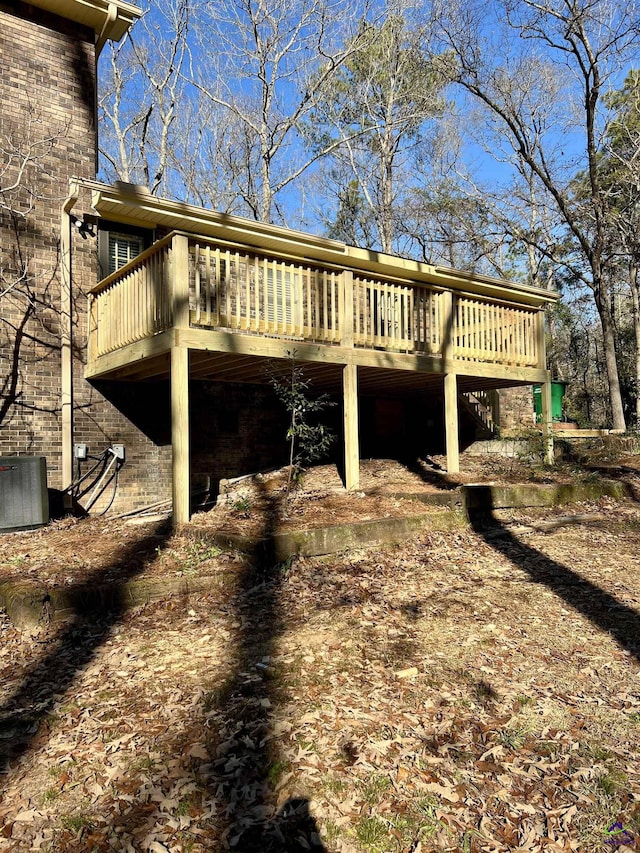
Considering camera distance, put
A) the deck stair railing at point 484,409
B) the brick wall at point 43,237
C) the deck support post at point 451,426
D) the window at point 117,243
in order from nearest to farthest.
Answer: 1. the brick wall at point 43,237
2. the window at point 117,243
3. the deck support post at point 451,426
4. the deck stair railing at point 484,409

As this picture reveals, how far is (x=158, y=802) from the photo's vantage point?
266 centimetres

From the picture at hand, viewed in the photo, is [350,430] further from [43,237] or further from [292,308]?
[43,237]

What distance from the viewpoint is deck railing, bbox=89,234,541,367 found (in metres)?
7.15

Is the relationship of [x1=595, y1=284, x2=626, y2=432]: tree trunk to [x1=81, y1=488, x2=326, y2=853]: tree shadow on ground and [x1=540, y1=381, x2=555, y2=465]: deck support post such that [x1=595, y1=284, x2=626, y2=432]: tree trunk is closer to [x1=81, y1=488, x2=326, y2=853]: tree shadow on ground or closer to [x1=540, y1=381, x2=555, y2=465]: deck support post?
[x1=540, y1=381, x2=555, y2=465]: deck support post

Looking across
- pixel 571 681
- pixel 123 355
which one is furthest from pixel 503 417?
pixel 571 681

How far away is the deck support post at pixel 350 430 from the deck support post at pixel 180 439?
244 cm

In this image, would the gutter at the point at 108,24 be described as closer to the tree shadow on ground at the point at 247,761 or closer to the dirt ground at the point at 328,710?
the dirt ground at the point at 328,710

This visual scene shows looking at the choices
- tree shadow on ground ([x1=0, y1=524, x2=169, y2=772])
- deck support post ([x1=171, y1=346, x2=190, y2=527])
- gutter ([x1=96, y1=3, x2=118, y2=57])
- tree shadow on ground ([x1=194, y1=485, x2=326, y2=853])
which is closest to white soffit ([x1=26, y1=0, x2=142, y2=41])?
gutter ([x1=96, y1=3, x2=118, y2=57])

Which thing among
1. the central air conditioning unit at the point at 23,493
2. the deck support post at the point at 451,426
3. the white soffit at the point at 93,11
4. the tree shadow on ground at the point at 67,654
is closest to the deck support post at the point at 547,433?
the deck support post at the point at 451,426

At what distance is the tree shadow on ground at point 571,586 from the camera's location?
14.7ft

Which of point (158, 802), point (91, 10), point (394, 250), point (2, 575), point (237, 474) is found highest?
point (394, 250)

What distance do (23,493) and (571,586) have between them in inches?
246

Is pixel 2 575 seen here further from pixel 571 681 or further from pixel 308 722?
pixel 571 681

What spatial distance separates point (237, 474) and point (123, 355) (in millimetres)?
3228
